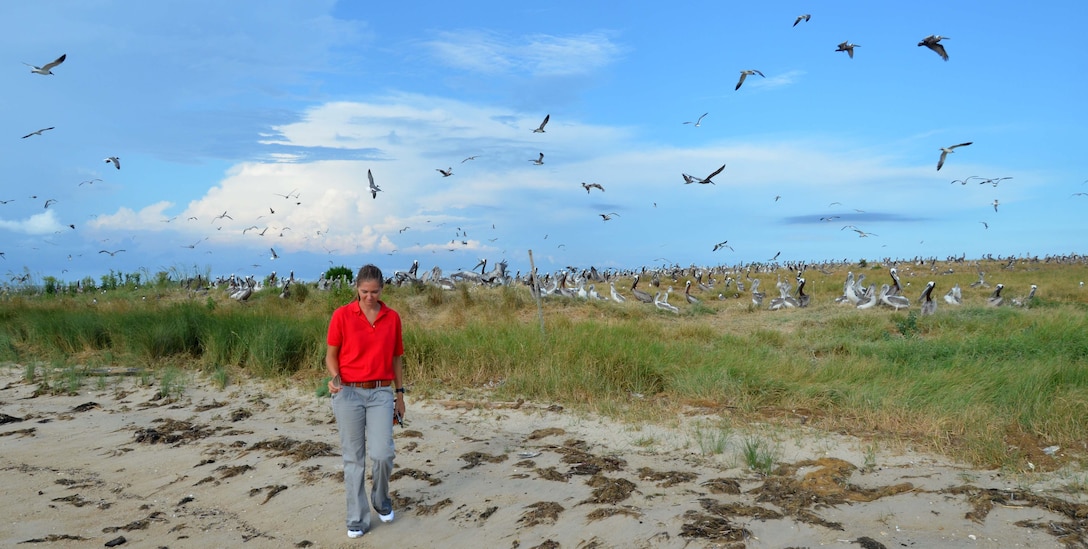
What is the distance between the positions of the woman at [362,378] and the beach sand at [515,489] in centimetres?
59

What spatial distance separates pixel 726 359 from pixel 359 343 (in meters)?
5.94

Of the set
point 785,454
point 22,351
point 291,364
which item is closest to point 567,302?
point 291,364

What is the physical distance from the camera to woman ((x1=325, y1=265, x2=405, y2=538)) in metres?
4.95

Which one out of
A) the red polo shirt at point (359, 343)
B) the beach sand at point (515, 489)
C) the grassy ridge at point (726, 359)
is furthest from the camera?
the grassy ridge at point (726, 359)

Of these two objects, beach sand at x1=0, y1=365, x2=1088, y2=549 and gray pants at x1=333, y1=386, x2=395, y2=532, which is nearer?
beach sand at x1=0, y1=365, x2=1088, y2=549

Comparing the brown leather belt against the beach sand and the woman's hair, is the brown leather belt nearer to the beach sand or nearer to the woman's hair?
the woman's hair

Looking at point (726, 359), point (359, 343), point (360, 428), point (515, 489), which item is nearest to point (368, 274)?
point (359, 343)

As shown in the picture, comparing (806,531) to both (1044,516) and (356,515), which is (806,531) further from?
(356,515)

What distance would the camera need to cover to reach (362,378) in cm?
495

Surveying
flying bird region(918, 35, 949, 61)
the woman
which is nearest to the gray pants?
the woman

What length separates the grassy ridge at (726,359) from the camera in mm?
7336

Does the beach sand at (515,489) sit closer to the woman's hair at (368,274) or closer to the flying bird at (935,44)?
the woman's hair at (368,274)

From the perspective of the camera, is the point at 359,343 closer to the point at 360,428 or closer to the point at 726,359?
the point at 360,428

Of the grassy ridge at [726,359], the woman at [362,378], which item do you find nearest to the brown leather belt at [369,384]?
the woman at [362,378]
